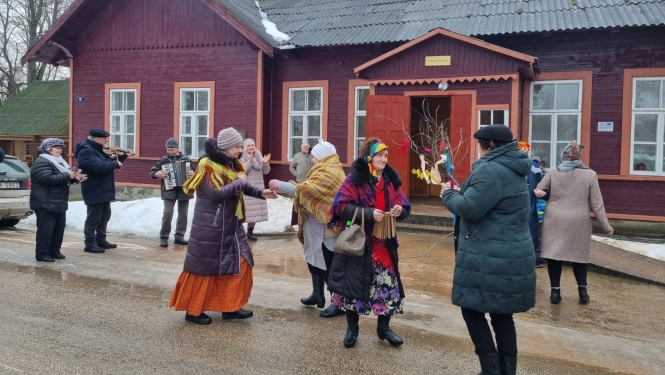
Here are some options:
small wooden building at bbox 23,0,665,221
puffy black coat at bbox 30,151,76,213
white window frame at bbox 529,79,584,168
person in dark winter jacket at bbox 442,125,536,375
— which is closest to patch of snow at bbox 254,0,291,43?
small wooden building at bbox 23,0,665,221

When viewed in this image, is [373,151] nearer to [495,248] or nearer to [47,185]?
[495,248]

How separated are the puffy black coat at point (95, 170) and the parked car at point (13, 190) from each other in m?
3.10

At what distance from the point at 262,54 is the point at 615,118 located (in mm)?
7622

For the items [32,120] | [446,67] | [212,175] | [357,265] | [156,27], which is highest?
[156,27]

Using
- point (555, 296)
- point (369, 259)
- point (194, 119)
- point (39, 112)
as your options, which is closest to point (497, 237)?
point (369, 259)

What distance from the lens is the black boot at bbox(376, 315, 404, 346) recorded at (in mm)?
4488

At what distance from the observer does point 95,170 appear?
8.01m

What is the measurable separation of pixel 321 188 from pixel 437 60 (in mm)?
6436

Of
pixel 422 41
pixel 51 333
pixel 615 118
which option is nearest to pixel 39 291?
pixel 51 333

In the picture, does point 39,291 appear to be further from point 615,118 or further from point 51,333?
point 615,118

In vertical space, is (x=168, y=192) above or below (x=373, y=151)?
below

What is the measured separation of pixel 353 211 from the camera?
4328mm

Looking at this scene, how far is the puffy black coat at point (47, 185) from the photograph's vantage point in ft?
24.1

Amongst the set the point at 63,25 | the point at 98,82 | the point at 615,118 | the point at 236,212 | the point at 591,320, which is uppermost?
the point at 63,25
